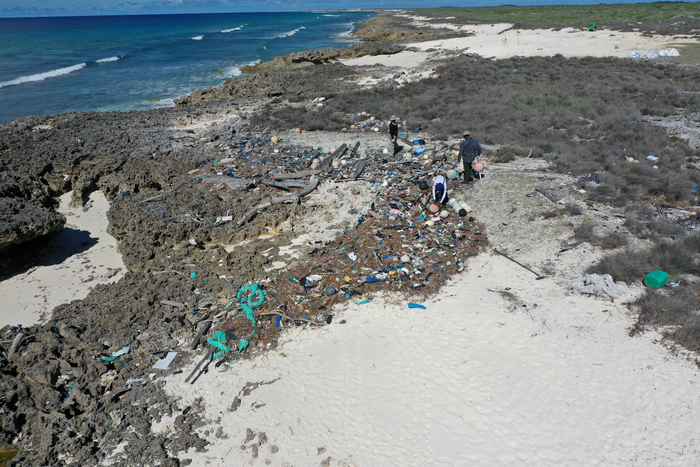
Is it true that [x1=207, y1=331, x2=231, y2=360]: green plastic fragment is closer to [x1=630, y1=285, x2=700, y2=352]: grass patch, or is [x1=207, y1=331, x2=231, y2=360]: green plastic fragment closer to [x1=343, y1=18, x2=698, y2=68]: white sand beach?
[x1=630, y1=285, x2=700, y2=352]: grass patch

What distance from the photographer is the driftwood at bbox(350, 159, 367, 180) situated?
12.7 meters

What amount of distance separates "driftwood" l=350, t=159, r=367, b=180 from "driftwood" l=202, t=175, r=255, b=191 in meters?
3.52

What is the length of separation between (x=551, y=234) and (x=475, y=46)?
37.0 m

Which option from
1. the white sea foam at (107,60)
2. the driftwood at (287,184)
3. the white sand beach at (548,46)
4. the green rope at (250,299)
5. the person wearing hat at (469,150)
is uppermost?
the white sea foam at (107,60)

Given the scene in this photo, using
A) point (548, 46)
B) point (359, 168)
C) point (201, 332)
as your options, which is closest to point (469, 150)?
point (359, 168)

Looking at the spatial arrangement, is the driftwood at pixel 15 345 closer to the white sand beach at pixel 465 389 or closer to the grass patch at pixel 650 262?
the white sand beach at pixel 465 389

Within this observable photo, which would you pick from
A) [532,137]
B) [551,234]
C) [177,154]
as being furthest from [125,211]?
[532,137]

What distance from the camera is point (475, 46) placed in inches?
1539

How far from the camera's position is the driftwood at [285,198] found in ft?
36.3

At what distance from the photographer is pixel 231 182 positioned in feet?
41.9

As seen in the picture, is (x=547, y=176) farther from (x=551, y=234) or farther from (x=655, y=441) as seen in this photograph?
(x=655, y=441)

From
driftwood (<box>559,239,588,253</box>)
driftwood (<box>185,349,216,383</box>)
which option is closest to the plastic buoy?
driftwood (<box>559,239,588,253</box>)

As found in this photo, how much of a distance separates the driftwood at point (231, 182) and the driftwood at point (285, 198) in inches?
57.5

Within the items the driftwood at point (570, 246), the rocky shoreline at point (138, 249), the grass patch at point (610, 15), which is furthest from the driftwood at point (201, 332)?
the grass patch at point (610, 15)
